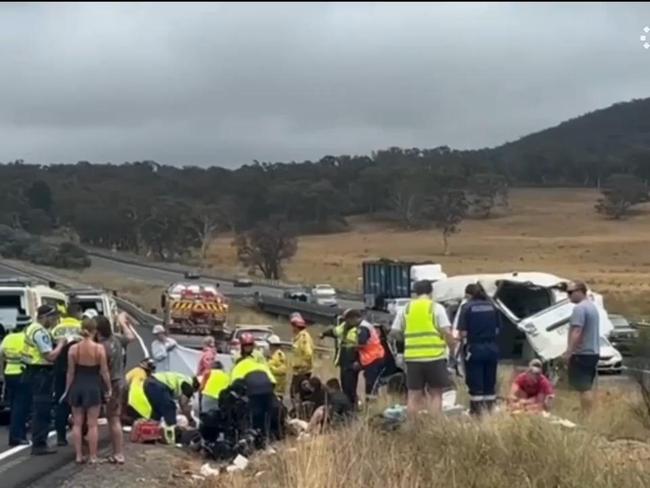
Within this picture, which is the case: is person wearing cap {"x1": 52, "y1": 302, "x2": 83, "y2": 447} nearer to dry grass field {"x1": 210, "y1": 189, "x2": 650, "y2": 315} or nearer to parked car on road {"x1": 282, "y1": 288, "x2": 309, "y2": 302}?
dry grass field {"x1": 210, "y1": 189, "x2": 650, "y2": 315}

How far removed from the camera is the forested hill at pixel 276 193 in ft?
329

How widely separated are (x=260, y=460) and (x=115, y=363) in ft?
9.70

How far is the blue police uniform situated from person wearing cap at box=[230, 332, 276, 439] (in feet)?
7.36

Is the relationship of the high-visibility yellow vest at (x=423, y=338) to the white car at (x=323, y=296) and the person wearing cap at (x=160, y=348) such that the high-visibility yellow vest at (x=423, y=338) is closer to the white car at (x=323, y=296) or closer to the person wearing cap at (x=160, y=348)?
the person wearing cap at (x=160, y=348)

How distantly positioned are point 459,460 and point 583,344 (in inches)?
190

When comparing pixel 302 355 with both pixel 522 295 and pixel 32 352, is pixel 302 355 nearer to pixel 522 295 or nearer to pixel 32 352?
pixel 32 352

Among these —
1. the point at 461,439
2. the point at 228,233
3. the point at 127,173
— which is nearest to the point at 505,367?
the point at 461,439

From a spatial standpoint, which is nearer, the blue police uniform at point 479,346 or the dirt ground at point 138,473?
the dirt ground at point 138,473

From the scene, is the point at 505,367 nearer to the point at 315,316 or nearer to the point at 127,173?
the point at 315,316

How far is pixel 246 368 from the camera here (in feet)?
48.4

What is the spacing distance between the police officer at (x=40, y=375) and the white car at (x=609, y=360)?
12955mm

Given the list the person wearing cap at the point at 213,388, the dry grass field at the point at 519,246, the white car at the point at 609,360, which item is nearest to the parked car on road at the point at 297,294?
the dry grass field at the point at 519,246

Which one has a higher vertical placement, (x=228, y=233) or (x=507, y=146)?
(x=507, y=146)

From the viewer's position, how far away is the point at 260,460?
1241cm
